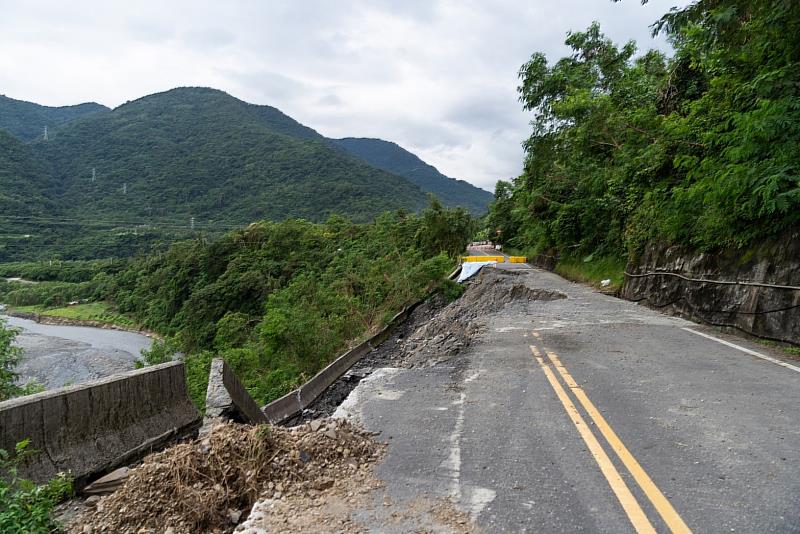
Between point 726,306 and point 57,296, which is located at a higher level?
point 726,306

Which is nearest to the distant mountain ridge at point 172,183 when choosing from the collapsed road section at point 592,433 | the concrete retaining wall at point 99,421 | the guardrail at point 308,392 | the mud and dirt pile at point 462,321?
the mud and dirt pile at point 462,321

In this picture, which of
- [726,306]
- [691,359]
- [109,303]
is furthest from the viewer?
[109,303]

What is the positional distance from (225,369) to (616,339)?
7.09 meters

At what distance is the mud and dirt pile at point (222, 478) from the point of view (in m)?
3.21

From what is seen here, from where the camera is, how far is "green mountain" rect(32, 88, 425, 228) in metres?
143

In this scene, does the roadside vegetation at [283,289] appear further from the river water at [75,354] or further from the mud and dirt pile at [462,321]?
the river water at [75,354]

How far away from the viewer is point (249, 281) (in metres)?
50.5

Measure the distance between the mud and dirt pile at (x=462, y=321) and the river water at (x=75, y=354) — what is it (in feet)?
91.4

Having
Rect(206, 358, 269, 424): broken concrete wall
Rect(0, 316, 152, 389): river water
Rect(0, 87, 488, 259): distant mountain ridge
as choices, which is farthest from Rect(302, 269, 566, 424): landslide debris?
Rect(0, 87, 488, 259): distant mountain ridge

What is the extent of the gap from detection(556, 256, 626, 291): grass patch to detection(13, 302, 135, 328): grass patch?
6343cm

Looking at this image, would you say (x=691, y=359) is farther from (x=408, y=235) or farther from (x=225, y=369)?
(x=408, y=235)

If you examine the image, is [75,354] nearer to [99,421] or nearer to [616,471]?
[99,421]

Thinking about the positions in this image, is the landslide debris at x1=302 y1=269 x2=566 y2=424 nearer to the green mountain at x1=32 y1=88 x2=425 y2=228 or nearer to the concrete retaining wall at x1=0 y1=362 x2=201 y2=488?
the concrete retaining wall at x1=0 y1=362 x2=201 y2=488

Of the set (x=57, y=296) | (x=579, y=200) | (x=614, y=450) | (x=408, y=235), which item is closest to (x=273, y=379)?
(x=614, y=450)
